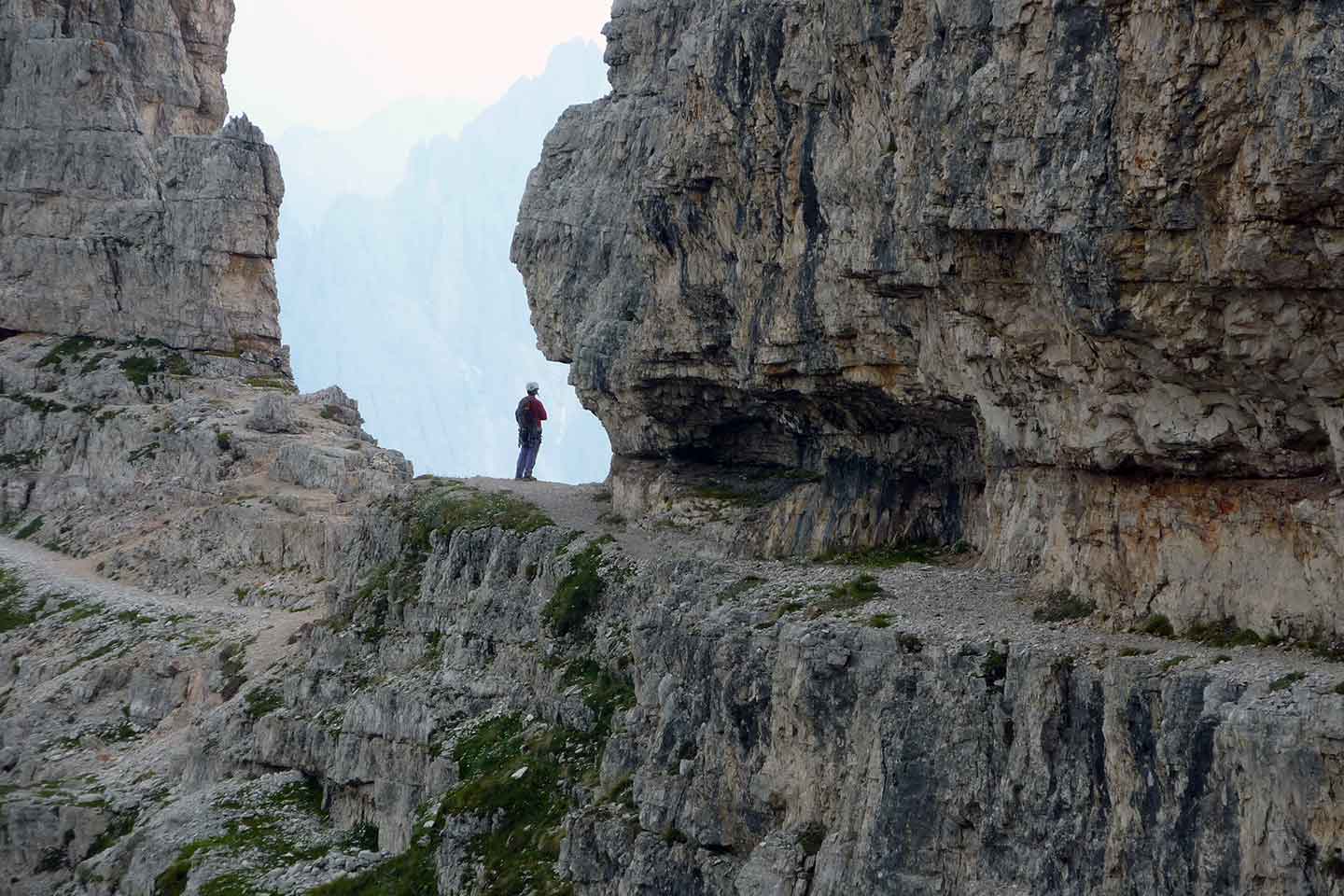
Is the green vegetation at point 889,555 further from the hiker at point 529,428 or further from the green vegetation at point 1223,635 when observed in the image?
the hiker at point 529,428

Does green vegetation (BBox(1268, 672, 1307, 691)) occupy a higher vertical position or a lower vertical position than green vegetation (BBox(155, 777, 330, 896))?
higher

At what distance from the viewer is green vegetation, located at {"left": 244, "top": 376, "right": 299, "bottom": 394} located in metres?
90.6

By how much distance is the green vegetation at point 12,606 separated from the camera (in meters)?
73.6

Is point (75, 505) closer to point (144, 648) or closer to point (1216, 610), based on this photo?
point (144, 648)

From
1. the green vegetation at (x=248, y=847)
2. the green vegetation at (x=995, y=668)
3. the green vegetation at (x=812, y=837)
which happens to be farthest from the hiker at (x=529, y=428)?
the green vegetation at (x=995, y=668)

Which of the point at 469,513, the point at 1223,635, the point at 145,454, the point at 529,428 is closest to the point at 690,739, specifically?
the point at 1223,635

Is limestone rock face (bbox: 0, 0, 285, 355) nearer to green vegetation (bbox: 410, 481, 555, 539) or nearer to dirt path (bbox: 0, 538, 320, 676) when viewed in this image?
dirt path (bbox: 0, 538, 320, 676)

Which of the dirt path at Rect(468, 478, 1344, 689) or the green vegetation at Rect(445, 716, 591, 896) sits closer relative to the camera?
the dirt path at Rect(468, 478, 1344, 689)

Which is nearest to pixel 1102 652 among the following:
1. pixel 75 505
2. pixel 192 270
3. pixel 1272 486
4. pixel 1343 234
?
pixel 1272 486

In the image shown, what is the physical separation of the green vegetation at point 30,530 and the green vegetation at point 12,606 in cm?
631

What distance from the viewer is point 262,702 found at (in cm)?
5841

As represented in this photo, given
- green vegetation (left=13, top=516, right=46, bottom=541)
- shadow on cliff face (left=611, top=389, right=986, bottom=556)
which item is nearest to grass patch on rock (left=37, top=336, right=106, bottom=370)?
green vegetation (left=13, top=516, right=46, bottom=541)

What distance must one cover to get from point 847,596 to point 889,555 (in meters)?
6.45

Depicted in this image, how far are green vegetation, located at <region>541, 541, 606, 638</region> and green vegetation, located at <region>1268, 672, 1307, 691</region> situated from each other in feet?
83.1
